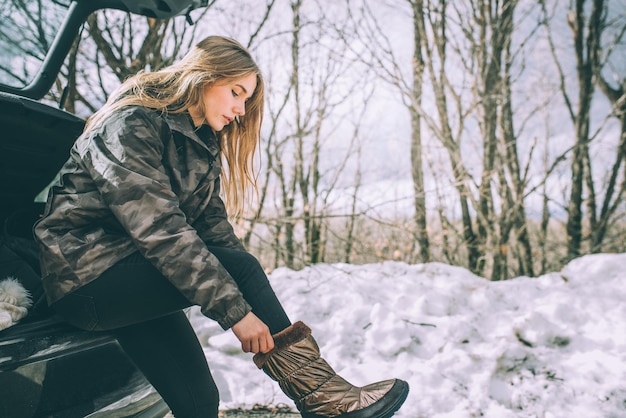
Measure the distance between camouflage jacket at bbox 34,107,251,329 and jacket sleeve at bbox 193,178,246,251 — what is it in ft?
1.69

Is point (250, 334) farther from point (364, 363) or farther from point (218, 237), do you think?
point (364, 363)

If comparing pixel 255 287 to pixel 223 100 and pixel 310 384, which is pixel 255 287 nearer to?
pixel 310 384

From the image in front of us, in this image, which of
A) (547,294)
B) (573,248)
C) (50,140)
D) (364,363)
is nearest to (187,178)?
(50,140)

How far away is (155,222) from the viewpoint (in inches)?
58.5

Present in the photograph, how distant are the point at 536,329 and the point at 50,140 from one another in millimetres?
3200

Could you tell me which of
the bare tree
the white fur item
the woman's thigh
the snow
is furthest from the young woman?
the bare tree

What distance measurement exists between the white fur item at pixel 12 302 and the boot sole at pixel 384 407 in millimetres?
1109

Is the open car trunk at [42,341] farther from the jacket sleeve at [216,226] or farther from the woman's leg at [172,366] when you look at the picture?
the jacket sleeve at [216,226]

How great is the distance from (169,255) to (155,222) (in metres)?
0.12

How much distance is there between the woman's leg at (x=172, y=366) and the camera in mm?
1692

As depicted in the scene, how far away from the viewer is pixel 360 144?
41.0 ft

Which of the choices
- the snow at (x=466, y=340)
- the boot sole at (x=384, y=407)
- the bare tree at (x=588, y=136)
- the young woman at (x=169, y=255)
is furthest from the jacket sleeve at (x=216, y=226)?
the bare tree at (x=588, y=136)

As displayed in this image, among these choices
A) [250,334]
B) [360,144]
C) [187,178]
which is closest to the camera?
[250,334]

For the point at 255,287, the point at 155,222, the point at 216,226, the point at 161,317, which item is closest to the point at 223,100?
the point at 216,226
